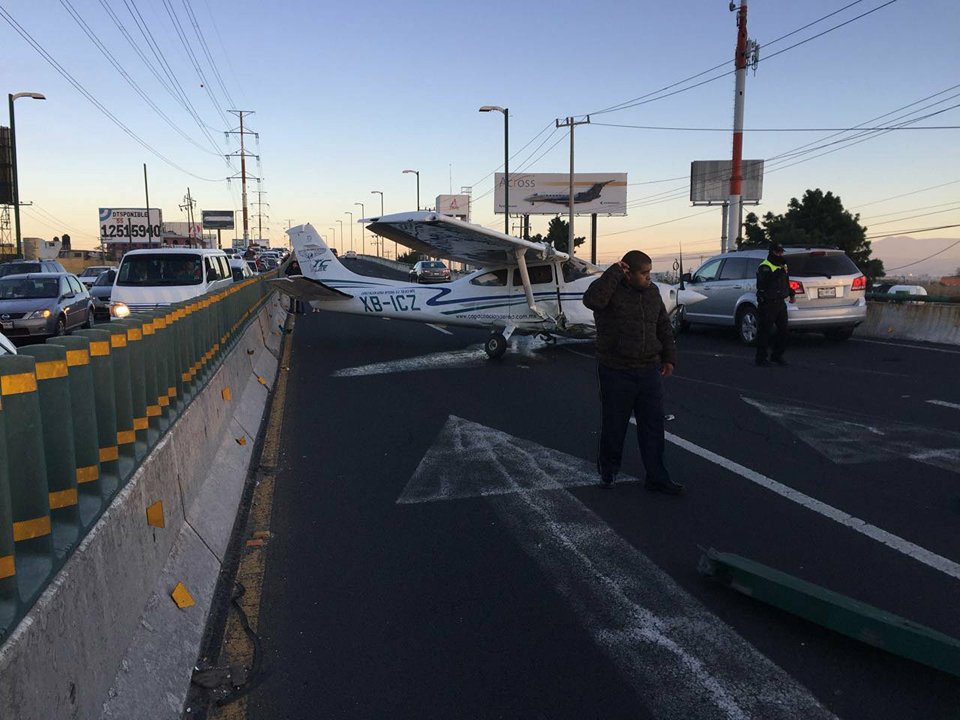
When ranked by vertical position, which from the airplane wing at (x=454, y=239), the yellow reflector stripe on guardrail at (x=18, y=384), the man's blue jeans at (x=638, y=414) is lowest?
the man's blue jeans at (x=638, y=414)

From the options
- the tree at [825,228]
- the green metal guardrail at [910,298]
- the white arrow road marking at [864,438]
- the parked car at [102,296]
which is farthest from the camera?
the tree at [825,228]

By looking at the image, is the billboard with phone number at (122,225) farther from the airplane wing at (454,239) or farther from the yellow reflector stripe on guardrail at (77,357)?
the yellow reflector stripe on guardrail at (77,357)

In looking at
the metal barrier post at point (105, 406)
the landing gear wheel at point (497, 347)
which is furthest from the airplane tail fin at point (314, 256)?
the metal barrier post at point (105, 406)

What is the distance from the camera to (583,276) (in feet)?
48.1

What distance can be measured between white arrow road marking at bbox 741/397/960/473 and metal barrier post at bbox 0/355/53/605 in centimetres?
633

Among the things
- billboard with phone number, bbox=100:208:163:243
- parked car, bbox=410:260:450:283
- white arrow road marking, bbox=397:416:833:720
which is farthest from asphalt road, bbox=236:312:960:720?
billboard with phone number, bbox=100:208:163:243

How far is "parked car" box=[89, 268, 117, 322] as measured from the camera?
22339 millimetres

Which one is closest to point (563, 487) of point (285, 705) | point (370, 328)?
point (285, 705)

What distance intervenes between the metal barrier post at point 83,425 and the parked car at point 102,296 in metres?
18.5

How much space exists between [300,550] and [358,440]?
3.00 meters

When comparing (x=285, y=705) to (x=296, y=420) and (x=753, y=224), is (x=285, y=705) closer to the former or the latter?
(x=296, y=420)

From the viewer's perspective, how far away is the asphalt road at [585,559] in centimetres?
344

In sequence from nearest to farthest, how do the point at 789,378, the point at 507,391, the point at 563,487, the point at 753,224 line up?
the point at 563,487
the point at 507,391
the point at 789,378
the point at 753,224

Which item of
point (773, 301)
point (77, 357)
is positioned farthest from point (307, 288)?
point (77, 357)
